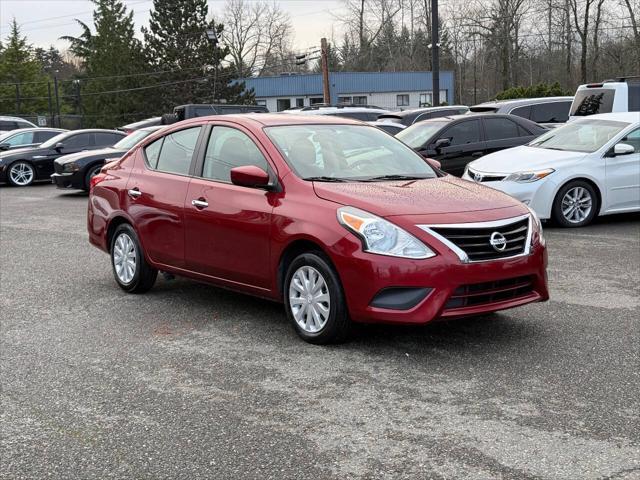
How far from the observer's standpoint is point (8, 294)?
296 inches

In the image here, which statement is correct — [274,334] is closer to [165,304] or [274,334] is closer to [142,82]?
[165,304]

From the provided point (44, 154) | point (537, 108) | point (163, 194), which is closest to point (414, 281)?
point (163, 194)

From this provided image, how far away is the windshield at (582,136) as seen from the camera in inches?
435

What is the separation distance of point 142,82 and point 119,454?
53934 mm

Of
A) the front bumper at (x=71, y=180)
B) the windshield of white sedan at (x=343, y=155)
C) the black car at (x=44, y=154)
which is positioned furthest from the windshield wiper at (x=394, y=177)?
the black car at (x=44, y=154)

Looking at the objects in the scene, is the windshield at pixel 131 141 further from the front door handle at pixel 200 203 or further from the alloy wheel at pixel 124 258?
the front door handle at pixel 200 203

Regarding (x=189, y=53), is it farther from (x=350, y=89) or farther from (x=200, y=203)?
(x=200, y=203)

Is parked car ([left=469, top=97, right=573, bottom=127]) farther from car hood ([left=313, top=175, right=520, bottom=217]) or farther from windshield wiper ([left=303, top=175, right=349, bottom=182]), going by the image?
windshield wiper ([left=303, top=175, right=349, bottom=182])

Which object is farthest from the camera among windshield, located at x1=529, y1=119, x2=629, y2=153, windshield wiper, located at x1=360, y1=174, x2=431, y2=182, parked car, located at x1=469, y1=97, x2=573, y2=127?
parked car, located at x1=469, y1=97, x2=573, y2=127

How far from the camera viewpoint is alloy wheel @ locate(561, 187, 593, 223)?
10.7 meters

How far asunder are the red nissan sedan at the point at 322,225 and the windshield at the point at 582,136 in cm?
533

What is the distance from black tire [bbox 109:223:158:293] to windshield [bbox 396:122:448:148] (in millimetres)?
7298

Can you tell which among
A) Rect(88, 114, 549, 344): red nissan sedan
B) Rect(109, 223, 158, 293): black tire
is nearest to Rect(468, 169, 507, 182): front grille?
Rect(88, 114, 549, 344): red nissan sedan

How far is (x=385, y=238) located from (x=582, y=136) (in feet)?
24.0
